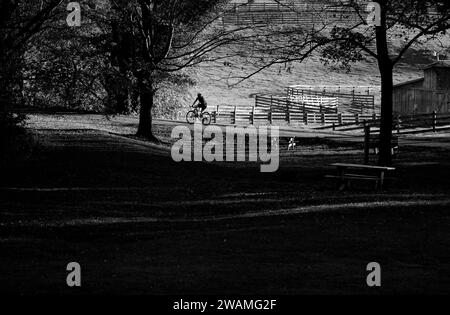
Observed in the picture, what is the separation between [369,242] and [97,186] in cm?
1191

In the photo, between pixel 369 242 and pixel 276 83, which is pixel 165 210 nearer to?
Answer: pixel 369 242

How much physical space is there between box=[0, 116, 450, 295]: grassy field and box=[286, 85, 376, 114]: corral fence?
56.9 meters

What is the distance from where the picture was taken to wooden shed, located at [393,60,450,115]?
251 feet

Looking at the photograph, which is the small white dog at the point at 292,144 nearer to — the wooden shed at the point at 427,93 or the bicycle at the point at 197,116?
the bicycle at the point at 197,116

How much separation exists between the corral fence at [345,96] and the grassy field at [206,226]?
187ft

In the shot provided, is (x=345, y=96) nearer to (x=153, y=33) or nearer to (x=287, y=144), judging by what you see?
(x=287, y=144)

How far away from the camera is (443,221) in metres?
19.9

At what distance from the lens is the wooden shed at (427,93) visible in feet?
251

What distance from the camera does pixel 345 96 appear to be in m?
99.9

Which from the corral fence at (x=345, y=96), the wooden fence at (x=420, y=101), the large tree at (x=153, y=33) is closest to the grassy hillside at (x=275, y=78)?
the corral fence at (x=345, y=96)

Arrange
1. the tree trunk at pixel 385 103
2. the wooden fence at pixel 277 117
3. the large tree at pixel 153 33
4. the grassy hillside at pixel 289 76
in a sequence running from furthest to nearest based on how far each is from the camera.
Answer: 1. the grassy hillside at pixel 289 76
2. the wooden fence at pixel 277 117
3. the large tree at pixel 153 33
4. the tree trunk at pixel 385 103

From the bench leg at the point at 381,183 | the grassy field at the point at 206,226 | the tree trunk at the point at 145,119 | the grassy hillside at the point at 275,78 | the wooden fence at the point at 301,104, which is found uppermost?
the grassy hillside at the point at 275,78

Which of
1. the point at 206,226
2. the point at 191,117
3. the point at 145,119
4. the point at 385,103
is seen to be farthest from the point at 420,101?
the point at 206,226
